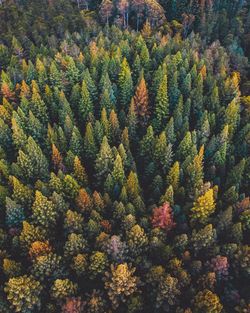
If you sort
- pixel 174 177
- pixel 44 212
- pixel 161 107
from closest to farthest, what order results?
pixel 44 212 < pixel 174 177 < pixel 161 107

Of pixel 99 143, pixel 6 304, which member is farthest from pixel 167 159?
pixel 6 304

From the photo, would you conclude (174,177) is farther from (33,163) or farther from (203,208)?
(33,163)

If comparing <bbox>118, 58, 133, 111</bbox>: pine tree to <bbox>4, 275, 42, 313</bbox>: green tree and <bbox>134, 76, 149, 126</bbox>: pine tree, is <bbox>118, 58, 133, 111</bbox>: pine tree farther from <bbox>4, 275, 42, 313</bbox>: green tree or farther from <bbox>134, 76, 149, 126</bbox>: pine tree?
<bbox>4, 275, 42, 313</bbox>: green tree

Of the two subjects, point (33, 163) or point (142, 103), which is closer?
point (33, 163)

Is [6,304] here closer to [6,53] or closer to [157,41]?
[6,53]

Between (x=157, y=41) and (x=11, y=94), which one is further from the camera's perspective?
(x=157, y=41)

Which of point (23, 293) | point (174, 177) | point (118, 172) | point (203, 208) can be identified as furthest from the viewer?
point (174, 177)

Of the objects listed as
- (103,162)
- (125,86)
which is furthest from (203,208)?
(125,86)

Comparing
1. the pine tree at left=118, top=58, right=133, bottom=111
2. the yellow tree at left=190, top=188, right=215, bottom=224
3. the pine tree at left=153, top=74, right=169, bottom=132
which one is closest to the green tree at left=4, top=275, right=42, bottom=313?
the yellow tree at left=190, top=188, right=215, bottom=224

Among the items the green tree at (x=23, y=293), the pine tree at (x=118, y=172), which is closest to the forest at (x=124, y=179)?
the green tree at (x=23, y=293)
